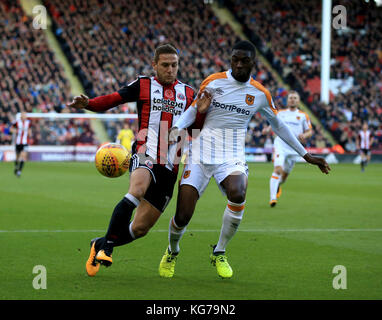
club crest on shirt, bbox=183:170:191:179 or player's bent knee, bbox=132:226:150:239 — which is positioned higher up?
club crest on shirt, bbox=183:170:191:179

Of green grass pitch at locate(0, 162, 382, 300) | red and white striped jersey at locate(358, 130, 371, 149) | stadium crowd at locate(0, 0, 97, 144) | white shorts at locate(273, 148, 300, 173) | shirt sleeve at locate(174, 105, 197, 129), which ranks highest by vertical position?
stadium crowd at locate(0, 0, 97, 144)

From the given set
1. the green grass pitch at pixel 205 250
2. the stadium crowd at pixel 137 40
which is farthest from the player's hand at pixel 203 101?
the stadium crowd at pixel 137 40

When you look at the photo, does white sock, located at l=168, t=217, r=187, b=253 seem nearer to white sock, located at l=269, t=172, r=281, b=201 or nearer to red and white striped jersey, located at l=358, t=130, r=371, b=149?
white sock, located at l=269, t=172, r=281, b=201

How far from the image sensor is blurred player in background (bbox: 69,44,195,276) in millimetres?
6270

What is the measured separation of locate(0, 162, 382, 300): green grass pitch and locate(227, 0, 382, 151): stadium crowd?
862 inches

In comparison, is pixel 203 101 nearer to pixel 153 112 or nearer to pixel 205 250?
pixel 153 112

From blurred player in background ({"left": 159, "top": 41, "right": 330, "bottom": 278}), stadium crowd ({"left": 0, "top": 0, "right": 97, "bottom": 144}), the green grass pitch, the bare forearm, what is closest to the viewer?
the green grass pitch

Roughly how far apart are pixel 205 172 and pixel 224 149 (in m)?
0.32

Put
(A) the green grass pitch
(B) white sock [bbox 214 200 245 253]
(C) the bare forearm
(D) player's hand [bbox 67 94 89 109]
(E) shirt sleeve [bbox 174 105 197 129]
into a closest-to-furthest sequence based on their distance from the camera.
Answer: (A) the green grass pitch, (D) player's hand [bbox 67 94 89 109], (C) the bare forearm, (E) shirt sleeve [bbox 174 105 197 129], (B) white sock [bbox 214 200 245 253]

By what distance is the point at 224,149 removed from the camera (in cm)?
686

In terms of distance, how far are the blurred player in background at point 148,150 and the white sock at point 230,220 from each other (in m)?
0.62

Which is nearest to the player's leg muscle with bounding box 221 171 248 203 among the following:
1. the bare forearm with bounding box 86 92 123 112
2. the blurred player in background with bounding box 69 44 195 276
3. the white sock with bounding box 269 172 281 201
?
the blurred player in background with bounding box 69 44 195 276

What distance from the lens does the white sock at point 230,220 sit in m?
6.67
